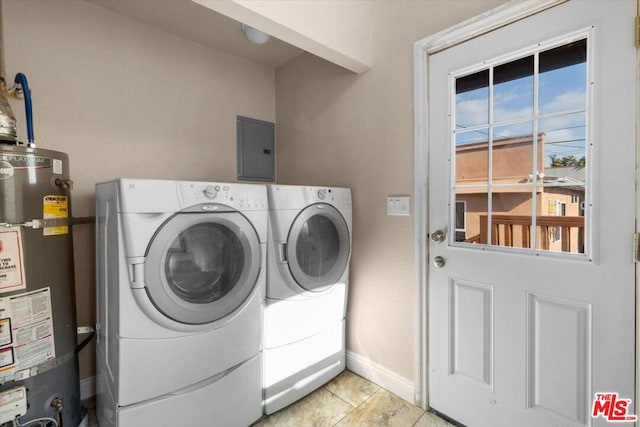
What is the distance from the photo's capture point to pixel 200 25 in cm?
199

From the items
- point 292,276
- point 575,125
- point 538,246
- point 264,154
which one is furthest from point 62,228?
point 575,125

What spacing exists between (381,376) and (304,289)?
77 centimetres

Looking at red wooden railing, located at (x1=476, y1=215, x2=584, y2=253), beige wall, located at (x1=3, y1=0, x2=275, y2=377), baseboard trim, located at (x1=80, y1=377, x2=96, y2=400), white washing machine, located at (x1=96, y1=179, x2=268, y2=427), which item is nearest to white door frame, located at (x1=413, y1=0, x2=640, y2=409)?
red wooden railing, located at (x1=476, y1=215, x2=584, y2=253)

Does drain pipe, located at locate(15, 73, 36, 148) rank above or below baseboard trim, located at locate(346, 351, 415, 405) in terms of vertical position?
above

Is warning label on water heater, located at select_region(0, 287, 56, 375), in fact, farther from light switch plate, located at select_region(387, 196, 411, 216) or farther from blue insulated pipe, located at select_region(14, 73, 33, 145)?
light switch plate, located at select_region(387, 196, 411, 216)

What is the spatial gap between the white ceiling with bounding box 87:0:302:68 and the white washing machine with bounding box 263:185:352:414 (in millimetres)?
1260

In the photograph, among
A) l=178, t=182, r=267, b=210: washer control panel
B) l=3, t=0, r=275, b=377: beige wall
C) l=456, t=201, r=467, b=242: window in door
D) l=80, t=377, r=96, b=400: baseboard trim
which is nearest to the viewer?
l=178, t=182, r=267, b=210: washer control panel

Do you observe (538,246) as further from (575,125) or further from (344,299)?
(344,299)

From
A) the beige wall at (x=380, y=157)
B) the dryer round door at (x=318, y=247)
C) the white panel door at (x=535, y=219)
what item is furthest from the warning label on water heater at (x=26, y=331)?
the white panel door at (x=535, y=219)

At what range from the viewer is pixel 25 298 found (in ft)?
3.98

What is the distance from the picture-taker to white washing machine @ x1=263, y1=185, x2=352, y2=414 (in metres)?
1.59

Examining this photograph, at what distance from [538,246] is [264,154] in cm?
202

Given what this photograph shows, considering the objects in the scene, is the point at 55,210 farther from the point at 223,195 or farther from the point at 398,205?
the point at 398,205

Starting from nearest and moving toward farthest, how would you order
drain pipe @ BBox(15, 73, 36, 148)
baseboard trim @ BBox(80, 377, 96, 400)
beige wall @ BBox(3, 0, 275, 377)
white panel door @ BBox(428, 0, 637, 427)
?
1. white panel door @ BBox(428, 0, 637, 427)
2. drain pipe @ BBox(15, 73, 36, 148)
3. beige wall @ BBox(3, 0, 275, 377)
4. baseboard trim @ BBox(80, 377, 96, 400)
